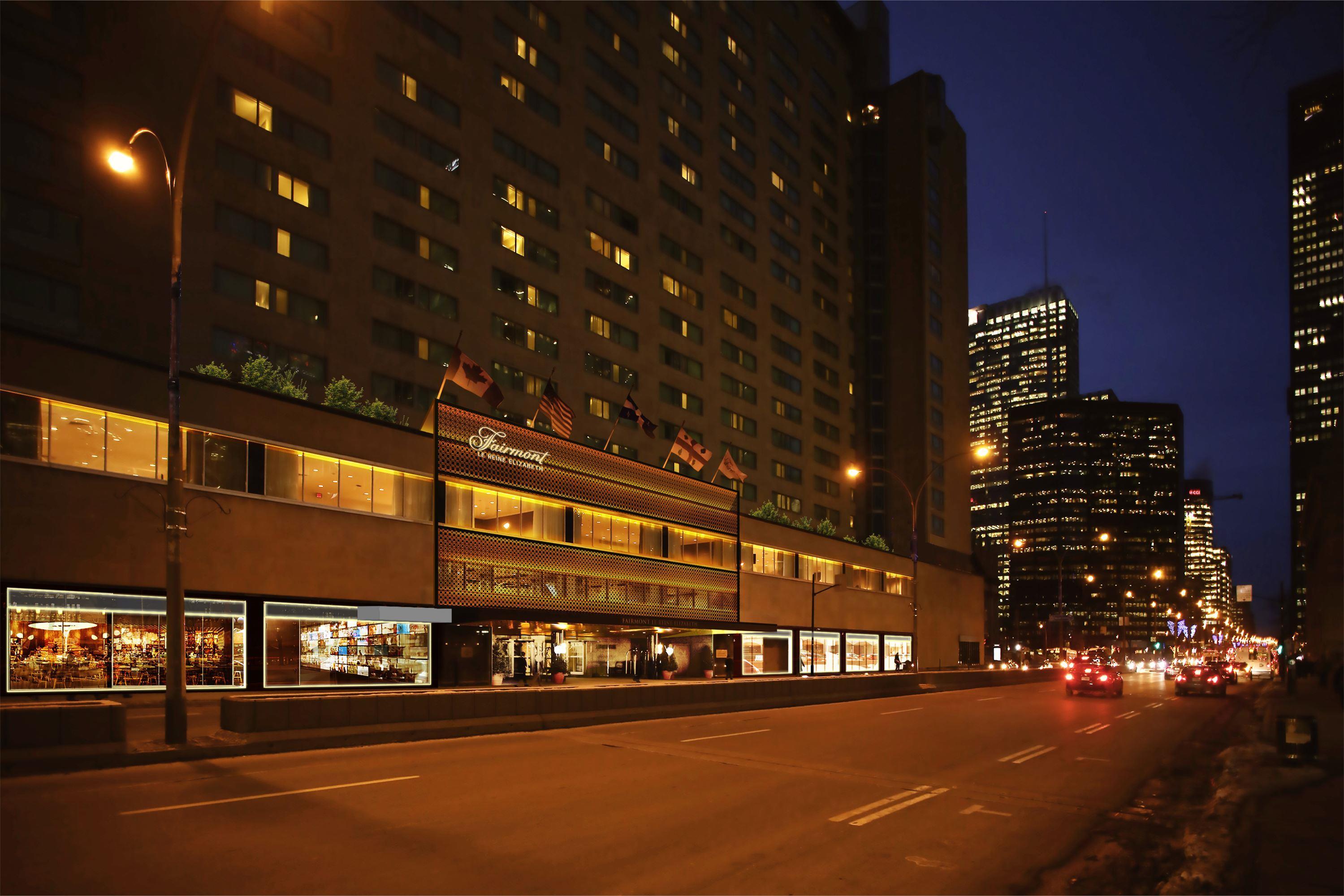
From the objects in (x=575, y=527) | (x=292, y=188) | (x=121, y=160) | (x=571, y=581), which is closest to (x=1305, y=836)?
(x=121, y=160)

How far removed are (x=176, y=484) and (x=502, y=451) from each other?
70.3 feet

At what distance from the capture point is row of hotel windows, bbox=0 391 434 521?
23438mm

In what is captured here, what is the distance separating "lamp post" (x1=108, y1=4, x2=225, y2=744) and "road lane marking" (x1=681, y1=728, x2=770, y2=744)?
9.50m

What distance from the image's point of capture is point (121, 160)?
48.9 ft

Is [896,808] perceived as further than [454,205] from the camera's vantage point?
No

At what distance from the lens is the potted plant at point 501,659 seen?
39.5m

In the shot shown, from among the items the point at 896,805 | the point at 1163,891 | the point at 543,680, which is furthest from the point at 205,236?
the point at 1163,891

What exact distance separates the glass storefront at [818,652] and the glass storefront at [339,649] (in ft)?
103

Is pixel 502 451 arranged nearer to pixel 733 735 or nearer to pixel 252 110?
pixel 252 110

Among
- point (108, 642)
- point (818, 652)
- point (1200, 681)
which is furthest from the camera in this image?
point (818, 652)

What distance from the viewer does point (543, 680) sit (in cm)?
4112

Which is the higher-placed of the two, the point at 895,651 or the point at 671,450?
the point at 671,450

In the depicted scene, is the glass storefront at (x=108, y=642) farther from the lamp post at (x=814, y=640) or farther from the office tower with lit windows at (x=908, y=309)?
the office tower with lit windows at (x=908, y=309)

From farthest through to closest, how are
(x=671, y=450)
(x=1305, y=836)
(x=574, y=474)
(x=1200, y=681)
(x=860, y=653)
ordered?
(x=860, y=653) < (x=671, y=450) < (x=1200, y=681) < (x=574, y=474) < (x=1305, y=836)
